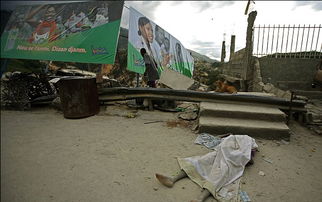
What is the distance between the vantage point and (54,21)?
5074 millimetres

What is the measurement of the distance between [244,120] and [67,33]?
4.79 meters

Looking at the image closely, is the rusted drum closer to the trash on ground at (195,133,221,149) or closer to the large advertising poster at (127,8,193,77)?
the large advertising poster at (127,8,193,77)

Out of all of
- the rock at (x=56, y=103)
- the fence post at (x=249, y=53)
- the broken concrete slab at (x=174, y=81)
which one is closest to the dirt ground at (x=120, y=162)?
the rock at (x=56, y=103)

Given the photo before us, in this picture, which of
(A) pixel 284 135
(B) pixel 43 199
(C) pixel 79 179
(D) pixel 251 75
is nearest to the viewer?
(B) pixel 43 199

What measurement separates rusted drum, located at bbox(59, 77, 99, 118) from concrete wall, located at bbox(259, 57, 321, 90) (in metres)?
6.53

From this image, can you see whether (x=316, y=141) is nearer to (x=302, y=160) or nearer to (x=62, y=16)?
(x=302, y=160)

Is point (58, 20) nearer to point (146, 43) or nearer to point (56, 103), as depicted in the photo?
point (56, 103)

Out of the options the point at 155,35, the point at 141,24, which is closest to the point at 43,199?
the point at 141,24

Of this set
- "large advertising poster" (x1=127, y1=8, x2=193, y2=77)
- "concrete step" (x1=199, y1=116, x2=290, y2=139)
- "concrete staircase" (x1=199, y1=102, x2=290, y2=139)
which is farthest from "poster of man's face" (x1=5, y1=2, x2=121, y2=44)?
"concrete step" (x1=199, y1=116, x2=290, y2=139)

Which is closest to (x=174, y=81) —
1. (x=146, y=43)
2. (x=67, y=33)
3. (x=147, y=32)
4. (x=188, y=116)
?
(x=188, y=116)

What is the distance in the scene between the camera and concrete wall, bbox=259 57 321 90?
6734 mm

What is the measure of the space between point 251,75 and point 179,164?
7.13 meters

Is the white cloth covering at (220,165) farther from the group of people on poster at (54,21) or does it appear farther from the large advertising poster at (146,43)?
the group of people on poster at (54,21)

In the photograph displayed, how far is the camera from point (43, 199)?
1920 millimetres
